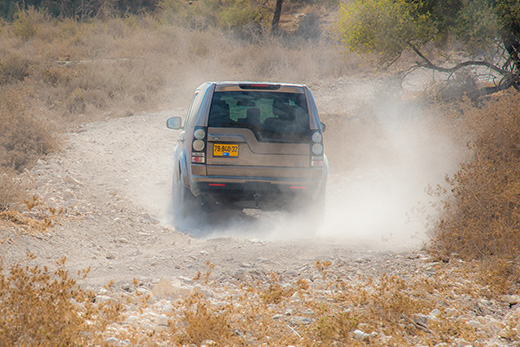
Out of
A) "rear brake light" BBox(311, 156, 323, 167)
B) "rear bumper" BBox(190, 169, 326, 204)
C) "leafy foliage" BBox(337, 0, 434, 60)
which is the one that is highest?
"leafy foliage" BBox(337, 0, 434, 60)

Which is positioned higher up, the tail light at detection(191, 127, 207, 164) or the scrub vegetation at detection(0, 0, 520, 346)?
the tail light at detection(191, 127, 207, 164)

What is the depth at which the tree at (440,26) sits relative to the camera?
1204 centimetres

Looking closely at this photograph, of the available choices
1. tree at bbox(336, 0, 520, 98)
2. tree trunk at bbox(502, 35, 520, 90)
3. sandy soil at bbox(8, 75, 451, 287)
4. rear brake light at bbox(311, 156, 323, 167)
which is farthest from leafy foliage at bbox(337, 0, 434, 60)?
rear brake light at bbox(311, 156, 323, 167)

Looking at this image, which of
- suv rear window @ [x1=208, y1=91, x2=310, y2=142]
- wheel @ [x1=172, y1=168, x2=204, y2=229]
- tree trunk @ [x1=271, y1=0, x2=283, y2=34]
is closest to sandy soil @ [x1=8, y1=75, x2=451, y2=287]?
wheel @ [x1=172, y1=168, x2=204, y2=229]

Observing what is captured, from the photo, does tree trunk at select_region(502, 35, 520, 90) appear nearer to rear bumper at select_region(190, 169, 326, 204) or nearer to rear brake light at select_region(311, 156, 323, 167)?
rear brake light at select_region(311, 156, 323, 167)

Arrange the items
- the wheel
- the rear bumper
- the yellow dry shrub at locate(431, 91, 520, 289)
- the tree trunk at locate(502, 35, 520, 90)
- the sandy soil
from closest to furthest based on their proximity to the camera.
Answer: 1. the yellow dry shrub at locate(431, 91, 520, 289)
2. the sandy soil
3. the rear bumper
4. the wheel
5. the tree trunk at locate(502, 35, 520, 90)

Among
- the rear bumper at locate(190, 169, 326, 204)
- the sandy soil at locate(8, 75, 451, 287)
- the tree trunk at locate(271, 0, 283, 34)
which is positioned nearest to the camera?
the sandy soil at locate(8, 75, 451, 287)

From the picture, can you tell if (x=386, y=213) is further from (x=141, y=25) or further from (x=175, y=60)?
(x=141, y=25)

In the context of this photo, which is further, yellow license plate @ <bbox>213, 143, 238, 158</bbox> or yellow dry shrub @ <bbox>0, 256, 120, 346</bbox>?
yellow license plate @ <bbox>213, 143, 238, 158</bbox>

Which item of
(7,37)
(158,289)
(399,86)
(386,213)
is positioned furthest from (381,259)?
(7,37)

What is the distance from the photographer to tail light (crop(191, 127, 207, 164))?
19.5 ft

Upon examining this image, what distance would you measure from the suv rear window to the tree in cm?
793

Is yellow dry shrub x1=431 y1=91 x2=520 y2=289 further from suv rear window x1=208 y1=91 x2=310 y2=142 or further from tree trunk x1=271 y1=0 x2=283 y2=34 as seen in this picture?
tree trunk x1=271 y1=0 x2=283 y2=34

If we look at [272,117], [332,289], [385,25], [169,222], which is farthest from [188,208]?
[385,25]
